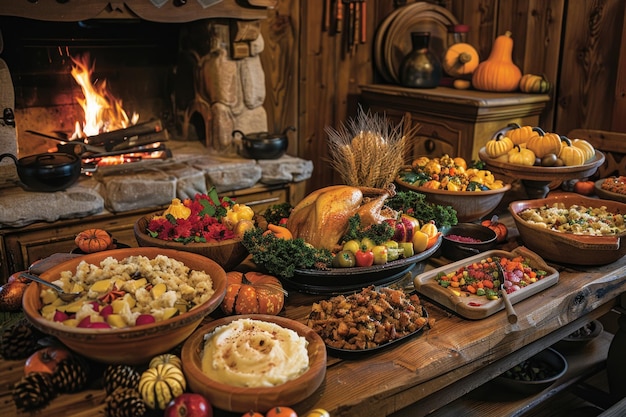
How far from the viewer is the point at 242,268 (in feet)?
5.87

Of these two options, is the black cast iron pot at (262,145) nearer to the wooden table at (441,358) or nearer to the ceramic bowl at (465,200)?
the ceramic bowl at (465,200)

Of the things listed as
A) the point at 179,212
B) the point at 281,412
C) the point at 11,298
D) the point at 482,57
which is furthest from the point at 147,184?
the point at 482,57

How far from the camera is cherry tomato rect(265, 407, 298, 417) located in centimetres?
112

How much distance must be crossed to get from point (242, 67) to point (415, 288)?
2.33 m

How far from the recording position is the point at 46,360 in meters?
1.25

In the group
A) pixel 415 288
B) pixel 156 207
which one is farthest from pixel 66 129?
pixel 415 288

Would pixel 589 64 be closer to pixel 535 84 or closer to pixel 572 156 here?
pixel 535 84

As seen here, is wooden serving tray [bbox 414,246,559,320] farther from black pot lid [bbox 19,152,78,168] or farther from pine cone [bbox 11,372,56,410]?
black pot lid [bbox 19,152,78,168]

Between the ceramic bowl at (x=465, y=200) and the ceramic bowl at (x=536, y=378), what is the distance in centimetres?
57

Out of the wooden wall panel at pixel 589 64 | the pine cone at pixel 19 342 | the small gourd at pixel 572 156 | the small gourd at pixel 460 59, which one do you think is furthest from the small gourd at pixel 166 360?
the small gourd at pixel 460 59

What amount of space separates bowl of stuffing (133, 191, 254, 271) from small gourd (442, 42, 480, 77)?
2584 millimetres

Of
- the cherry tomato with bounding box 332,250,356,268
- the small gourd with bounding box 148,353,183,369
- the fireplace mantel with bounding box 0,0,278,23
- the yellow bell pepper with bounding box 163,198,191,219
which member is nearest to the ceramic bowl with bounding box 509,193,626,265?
the cherry tomato with bounding box 332,250,356,268

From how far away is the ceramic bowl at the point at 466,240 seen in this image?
192 centimetres

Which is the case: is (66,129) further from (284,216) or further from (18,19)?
(284,216)
